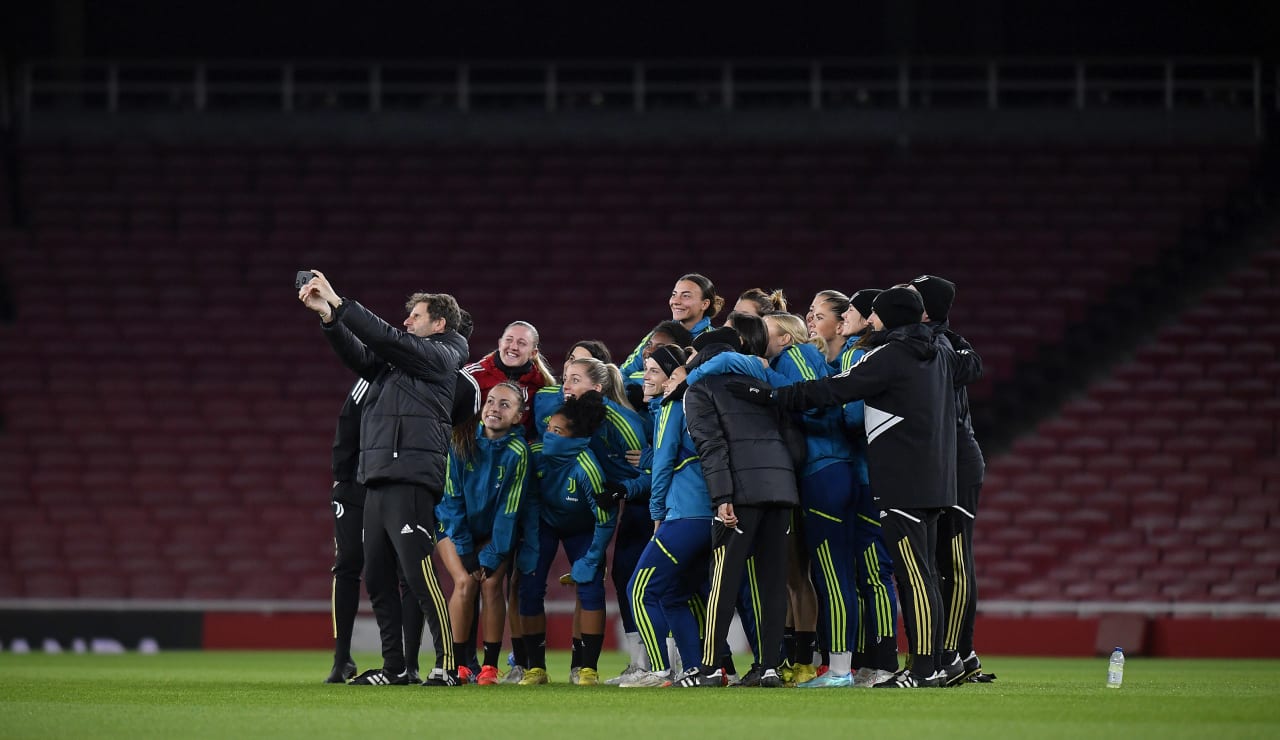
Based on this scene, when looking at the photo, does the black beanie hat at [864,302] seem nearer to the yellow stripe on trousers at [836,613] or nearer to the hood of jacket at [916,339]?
the hood of jacket at [916,339]

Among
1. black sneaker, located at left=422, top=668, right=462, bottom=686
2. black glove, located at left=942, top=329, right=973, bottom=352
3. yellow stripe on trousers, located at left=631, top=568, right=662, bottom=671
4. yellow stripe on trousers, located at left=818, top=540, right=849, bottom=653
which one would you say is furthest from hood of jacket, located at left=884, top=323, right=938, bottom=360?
black sneaker, located at left=422, top=668, right=462, bottom=686

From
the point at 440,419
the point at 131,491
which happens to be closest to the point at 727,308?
the point at 131,491

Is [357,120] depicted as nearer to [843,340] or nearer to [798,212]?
[798,212]

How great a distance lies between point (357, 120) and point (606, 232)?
3517 millimetres

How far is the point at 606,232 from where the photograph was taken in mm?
20922

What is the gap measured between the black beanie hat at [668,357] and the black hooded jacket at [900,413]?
75 cm

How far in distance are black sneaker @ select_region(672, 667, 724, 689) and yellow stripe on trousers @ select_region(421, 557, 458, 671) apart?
121 centimetres

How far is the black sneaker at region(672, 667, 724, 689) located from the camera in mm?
8680

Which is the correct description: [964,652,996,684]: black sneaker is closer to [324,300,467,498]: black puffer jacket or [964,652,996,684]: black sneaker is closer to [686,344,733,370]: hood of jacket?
[686,344,733,370]: hood of jacket

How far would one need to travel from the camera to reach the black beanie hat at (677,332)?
9688 millimetres

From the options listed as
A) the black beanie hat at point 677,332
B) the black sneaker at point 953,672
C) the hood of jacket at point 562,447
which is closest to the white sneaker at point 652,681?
the hood of jacket at point 562,447

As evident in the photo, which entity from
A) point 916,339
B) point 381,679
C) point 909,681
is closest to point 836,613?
point 909,681

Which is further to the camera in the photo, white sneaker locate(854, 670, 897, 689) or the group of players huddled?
white sneaker locate(854, 670, 897, 689)

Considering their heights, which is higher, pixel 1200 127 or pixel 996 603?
pixel 1200 127
